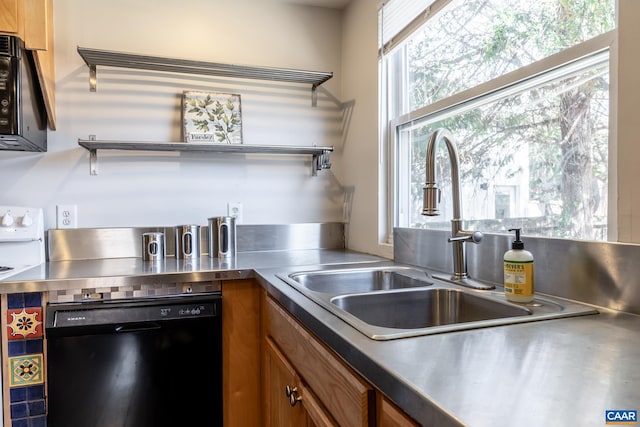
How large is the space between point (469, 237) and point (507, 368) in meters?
0.69

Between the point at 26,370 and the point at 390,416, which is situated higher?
the point at 390,416

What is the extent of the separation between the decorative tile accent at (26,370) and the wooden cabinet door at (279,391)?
0.74 meters

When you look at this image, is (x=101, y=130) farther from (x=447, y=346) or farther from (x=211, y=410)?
(x=447, y=346)

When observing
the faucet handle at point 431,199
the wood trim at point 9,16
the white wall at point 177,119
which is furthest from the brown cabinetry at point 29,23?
the faucet handle at point 431,199

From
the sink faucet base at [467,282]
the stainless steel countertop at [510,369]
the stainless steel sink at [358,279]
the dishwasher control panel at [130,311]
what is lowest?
the dishwasher control panel at [130,311]

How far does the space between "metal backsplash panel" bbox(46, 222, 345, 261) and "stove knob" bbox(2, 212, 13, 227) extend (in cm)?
20

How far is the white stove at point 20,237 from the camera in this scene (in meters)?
1.63

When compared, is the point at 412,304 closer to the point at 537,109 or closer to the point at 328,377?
the point at 328,377

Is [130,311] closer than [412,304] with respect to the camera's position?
No

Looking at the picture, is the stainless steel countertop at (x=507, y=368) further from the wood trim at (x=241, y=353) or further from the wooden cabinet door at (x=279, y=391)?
the wood trim at (x=241, y=353)

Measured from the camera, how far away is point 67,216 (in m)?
1.89

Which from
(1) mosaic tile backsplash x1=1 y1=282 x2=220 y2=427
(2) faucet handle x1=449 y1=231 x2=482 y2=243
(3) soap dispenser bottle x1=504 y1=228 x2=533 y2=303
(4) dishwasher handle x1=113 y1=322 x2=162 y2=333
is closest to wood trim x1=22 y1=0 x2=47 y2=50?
(1) mosaic tile backsplash x1=1 y1=282 x2=220 y2=427

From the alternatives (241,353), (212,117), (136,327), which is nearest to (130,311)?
(136,327)

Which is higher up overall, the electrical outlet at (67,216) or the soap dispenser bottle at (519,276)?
the electrical outlet at (67,216)
